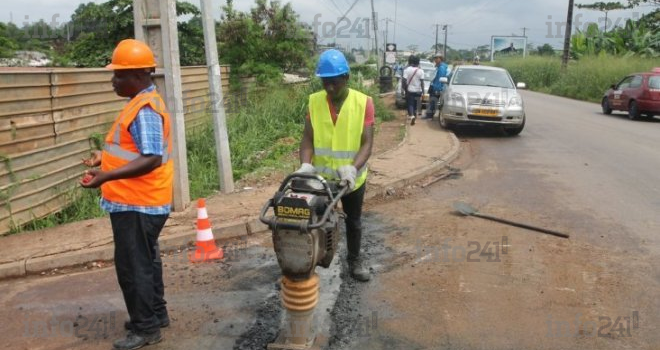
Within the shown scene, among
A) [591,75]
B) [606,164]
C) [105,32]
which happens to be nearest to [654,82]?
[606,164]

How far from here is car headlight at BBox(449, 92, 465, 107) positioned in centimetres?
1241

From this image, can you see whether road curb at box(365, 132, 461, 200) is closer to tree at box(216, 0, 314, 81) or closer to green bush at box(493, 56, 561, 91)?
tree at box(216, 0, 314, 81)

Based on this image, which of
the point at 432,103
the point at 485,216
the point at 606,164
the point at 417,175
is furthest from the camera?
the point at 432,103

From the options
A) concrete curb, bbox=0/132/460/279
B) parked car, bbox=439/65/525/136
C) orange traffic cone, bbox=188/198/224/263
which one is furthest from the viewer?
parked car, bbox=439/65/525/136

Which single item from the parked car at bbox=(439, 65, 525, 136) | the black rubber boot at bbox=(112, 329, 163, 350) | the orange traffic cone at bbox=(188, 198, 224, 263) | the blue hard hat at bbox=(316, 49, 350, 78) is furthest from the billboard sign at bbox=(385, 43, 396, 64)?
the black rubber boot at bbox=(112, 329, 163, 350)

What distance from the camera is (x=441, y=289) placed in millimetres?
4492

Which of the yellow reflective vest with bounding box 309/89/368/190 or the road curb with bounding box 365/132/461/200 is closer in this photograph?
the yellow reflective vest with bounding box 309/89/368/190

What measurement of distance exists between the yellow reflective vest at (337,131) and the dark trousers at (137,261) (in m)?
1.20

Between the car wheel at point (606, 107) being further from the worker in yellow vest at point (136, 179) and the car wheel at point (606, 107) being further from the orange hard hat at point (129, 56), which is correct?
the orange hard hat at point (129, 56)

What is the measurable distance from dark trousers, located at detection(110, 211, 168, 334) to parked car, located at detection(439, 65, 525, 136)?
9.91 metres

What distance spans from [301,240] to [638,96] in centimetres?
1709

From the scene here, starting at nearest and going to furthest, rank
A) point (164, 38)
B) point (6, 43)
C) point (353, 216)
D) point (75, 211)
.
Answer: point (353, 216) → point (164, 38) → point (75, 211) → point (6, 43)

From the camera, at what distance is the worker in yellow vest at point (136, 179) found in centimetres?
328

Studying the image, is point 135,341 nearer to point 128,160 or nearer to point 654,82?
point 128,160
